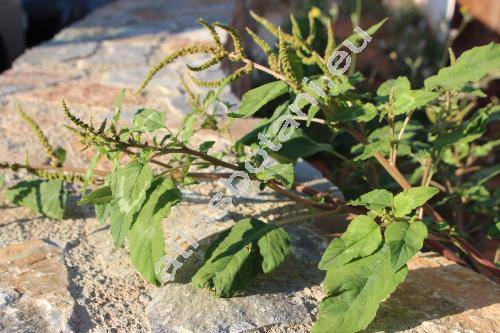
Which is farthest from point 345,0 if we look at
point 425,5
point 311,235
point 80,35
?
point 311,235

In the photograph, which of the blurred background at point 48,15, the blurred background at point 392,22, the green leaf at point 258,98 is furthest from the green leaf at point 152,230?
the blurred background at point 48,15

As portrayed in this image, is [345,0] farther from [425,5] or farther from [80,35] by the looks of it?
[80,35]

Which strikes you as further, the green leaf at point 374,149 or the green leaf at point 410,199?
the green leaf at point 374,149

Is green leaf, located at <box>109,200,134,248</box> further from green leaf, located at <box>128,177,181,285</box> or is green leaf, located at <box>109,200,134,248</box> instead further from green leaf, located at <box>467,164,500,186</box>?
green leaf, located at <box>467,164,500,186</box>

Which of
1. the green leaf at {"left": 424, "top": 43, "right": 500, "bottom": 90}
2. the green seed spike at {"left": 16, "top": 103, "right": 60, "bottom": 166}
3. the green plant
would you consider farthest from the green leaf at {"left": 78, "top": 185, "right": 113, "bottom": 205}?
the green leaf at {"left": 424, "top": 43, "right": 500, "bottom": 90}

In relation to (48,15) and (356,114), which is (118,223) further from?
(48,15)

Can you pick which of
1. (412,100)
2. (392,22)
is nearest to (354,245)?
(412,100)

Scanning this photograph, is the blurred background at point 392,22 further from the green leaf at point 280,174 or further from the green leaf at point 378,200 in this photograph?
the green leaf at point 378,200
